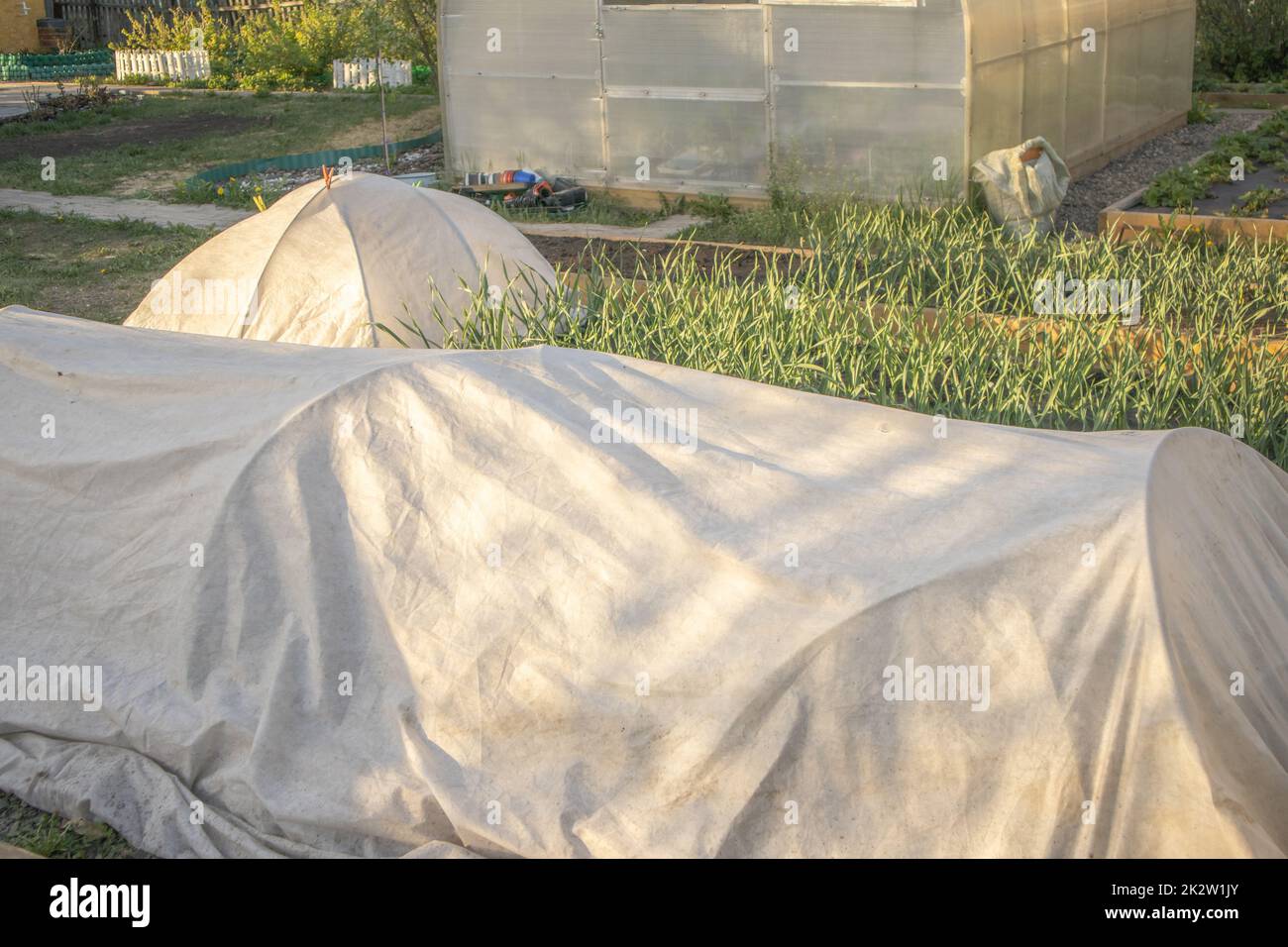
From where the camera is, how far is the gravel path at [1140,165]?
956 centimetres

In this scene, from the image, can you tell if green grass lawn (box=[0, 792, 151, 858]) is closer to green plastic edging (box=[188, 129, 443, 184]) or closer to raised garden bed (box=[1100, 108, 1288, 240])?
raised garden bed (box=[1100, 108, 1288, 240])

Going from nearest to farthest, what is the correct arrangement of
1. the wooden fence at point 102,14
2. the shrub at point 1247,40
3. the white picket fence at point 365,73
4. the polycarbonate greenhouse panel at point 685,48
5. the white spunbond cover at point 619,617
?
the white spunbond cover at point 619,617 → the polycarbonate greenhouse panel at point 685,48 → the shrub at point 1247,40 → the white picket fence at point 365,73 → the wooden fence at point 102,14

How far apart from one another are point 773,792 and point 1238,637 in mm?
1004

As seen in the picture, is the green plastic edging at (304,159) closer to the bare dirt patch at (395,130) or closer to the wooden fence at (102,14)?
the bare dirt patch at (395,130)

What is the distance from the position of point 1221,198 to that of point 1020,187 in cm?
174

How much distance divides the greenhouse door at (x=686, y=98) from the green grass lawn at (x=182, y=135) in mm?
4512

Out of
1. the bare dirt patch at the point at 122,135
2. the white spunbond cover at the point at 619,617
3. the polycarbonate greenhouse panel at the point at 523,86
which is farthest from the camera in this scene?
the bare dirt patch at the point at 122,135

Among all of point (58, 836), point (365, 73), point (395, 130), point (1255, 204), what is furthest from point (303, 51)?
point (58, 836)

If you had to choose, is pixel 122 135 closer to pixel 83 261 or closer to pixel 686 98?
pixel 83 261

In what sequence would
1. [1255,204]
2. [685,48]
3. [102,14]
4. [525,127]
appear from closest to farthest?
1. [1255,204]
2. [685,48]
3. [525,127]
4. [102,14]

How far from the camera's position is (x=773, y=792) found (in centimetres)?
263

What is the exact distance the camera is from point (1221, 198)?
916 cm

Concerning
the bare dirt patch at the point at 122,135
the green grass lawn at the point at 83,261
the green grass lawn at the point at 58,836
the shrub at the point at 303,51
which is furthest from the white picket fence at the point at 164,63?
the green grass lawn at the point at 58,836
